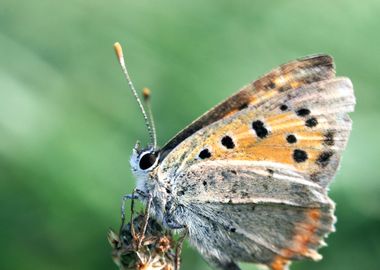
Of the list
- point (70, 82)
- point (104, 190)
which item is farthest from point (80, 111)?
point (104, 190)

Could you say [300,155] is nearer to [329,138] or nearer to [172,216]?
[329,138]

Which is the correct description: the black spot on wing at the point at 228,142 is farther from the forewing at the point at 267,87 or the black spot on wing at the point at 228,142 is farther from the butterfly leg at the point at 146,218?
the butterfly leg at the point at 146,218

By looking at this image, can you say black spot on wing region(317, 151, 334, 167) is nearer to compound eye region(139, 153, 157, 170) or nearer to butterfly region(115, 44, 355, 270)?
butterfly region(115, 44, 355, 270)

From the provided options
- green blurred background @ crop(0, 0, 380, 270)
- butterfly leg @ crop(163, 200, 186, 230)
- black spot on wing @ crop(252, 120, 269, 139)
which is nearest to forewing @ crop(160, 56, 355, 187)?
black spot on wing @ crop(252, 120, 269, 139)

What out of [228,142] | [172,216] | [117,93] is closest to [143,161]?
[172,216]

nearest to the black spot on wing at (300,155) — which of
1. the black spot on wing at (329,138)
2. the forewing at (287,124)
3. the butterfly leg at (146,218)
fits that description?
the forewing at (287,124)

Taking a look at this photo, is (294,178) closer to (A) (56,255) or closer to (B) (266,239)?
(B) (266,239)

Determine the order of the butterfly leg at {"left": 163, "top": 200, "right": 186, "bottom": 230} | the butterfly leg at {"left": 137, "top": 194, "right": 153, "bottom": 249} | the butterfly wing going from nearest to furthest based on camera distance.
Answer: the butterfly leg at {"left": 137, "top": 194, "right": 153, "bottom": 249}, the butterfly leg at {"left": 163, "top": 200, "right": 186, "bottom": 230}, the butterfly wing
